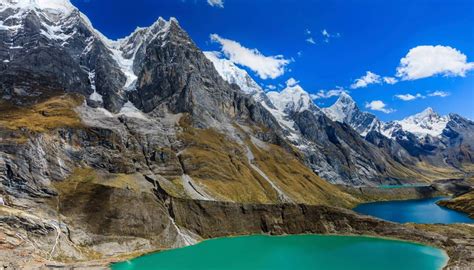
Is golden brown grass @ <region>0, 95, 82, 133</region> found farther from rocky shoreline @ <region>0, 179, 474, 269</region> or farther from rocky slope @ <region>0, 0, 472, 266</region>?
rocky shoreline @ <region>0, 179, 474, 269</region>

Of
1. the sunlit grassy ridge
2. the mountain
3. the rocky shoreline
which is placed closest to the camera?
the rocky shoreline

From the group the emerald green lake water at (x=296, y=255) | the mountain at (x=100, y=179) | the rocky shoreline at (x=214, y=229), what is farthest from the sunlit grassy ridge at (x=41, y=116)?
the emerald green lake water at (x=296, y=255)

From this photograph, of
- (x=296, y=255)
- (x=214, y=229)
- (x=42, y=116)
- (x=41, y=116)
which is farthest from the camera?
(x=42, y=116)

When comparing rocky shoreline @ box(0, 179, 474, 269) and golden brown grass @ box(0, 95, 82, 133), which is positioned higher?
golden brown grass @ box(0, 95, 82, 133)

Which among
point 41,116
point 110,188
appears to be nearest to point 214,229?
point 110,188

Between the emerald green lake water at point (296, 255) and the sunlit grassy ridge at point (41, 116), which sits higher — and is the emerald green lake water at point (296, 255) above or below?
below

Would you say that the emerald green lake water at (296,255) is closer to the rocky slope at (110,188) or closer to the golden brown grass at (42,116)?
the rocky slope at (110,188)

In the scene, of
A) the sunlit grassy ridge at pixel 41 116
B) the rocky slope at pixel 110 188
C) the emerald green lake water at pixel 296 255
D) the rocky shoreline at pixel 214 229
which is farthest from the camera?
the sunlit grassy ridge at pixel 41 116

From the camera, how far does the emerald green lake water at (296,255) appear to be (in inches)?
3804

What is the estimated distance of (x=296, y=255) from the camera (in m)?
109

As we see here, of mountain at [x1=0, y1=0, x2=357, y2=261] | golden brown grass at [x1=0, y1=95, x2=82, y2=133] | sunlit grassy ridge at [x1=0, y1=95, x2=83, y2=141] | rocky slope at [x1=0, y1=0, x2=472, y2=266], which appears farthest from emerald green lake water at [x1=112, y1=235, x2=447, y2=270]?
golden brown grass at [x1=0, y1=95, x2=82, y2=133]

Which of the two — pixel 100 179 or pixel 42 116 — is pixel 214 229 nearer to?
pixel 100 179

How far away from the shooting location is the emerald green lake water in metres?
96.6

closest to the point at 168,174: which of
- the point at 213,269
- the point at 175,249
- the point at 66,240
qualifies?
the point at 175,249
